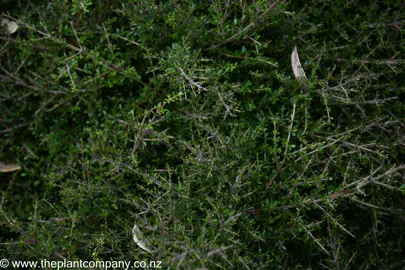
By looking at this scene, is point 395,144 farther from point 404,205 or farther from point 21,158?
point 21,158

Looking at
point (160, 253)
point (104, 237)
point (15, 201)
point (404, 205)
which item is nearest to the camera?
point (160, 253)

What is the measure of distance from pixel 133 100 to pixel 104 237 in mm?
695

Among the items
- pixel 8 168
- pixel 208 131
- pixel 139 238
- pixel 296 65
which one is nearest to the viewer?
pixel 139 238

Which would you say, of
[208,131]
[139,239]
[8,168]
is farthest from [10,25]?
[139,239]

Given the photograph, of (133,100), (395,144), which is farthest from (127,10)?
(395,144)

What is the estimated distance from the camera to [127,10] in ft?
7.13

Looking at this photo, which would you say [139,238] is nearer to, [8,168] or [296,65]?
[8,168]

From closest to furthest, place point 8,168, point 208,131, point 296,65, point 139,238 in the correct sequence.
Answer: point 139,238, point 208,131, point 296,65, point 8,168

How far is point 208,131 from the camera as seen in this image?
207 centimetres

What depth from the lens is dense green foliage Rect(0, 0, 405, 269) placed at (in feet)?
6.58

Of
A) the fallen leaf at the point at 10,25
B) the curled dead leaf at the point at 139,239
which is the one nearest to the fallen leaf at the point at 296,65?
the curled dead leaf at the point at 139,239

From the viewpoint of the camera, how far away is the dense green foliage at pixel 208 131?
2.01m

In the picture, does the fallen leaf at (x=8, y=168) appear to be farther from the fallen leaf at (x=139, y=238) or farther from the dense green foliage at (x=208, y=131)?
the fallen leaf at (x=139, y=238)

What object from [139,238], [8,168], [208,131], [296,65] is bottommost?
[8,168]
